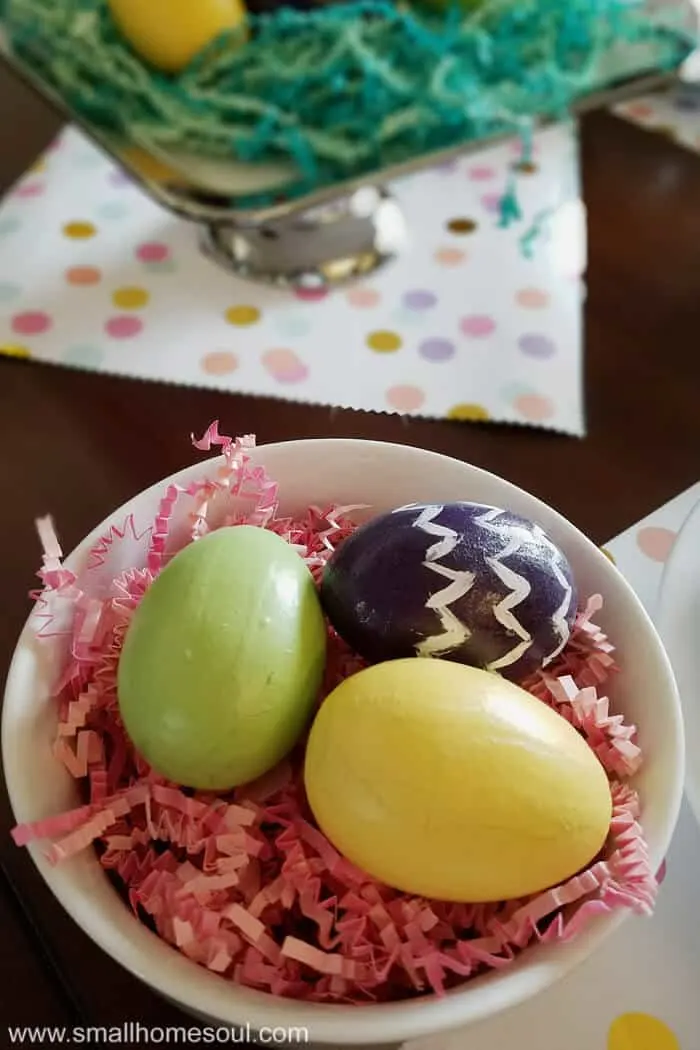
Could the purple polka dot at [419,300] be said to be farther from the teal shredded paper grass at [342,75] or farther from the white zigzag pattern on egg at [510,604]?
Answer: the white zigzag pattern on egg at [510,604]

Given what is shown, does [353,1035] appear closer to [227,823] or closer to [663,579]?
[227,823]

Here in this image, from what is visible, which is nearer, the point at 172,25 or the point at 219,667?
the point at 219,667

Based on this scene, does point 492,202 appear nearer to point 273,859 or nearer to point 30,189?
point 30,189

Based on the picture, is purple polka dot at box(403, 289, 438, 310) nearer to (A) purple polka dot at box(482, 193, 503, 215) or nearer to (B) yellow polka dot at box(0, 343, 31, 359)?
(A) purple polka dot at box(482, 193, 503, 215)

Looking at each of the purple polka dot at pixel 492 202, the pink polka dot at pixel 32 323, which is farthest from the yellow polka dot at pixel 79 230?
the purple polka dot at pixel 492 202

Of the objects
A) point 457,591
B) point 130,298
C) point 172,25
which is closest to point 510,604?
point 457,591

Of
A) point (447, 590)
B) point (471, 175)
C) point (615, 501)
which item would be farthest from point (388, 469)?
point (471, 175)
